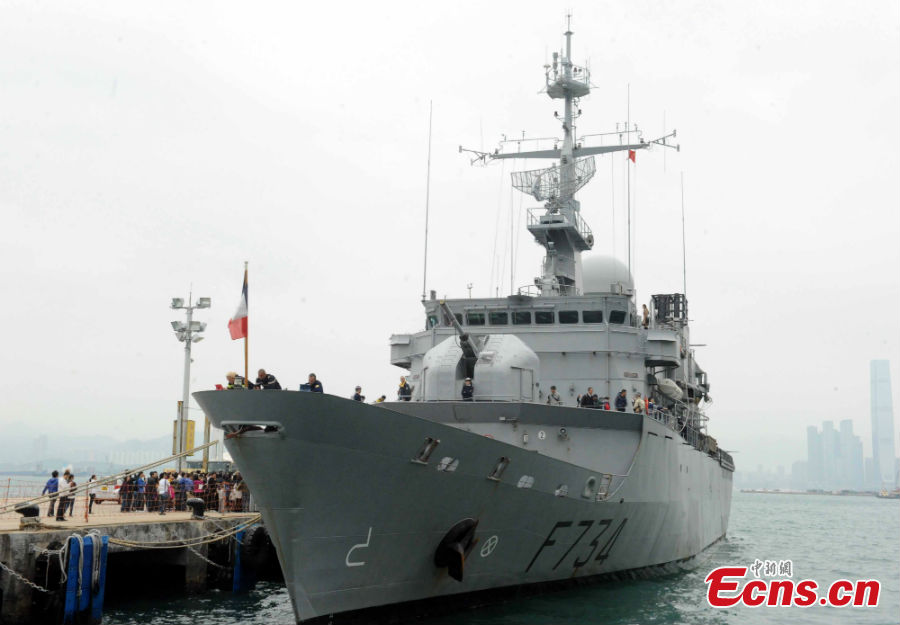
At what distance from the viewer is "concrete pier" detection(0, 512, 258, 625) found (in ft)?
42.0

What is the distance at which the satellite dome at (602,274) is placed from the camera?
85.5 ft

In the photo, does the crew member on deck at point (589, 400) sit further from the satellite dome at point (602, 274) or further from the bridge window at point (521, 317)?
the satellite dome at point (602, 274)

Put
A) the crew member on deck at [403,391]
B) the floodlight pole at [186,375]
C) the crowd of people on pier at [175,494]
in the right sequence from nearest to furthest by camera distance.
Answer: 1. the crew member on deck at [403,391]
2. the crowd of people on pier at [175,494]
3. the floodlight pole at [186,375]

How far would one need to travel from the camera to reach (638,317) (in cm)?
1844

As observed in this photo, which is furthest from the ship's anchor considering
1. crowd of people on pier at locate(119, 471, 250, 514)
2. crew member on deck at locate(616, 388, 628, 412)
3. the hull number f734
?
crowd of people on pier at locate(119, 471, 250, 514)

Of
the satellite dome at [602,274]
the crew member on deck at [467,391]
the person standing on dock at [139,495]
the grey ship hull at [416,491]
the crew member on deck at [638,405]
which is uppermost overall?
the satellite dome at [602,274]

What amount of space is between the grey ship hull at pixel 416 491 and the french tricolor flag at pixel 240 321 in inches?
40.1

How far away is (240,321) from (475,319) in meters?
7.97

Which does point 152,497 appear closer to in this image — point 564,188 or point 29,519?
point 29,519

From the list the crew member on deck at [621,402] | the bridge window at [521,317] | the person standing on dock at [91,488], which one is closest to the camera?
the person standing on dock at [91,488]

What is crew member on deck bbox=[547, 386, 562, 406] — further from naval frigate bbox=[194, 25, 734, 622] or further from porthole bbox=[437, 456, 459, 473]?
porthole bbox=[437, 456, 459, 473]

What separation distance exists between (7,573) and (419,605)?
666 centimetres

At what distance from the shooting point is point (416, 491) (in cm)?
1080

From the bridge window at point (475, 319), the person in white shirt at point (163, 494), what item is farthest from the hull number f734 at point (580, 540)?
the person in white shirt at point (163, 494)
